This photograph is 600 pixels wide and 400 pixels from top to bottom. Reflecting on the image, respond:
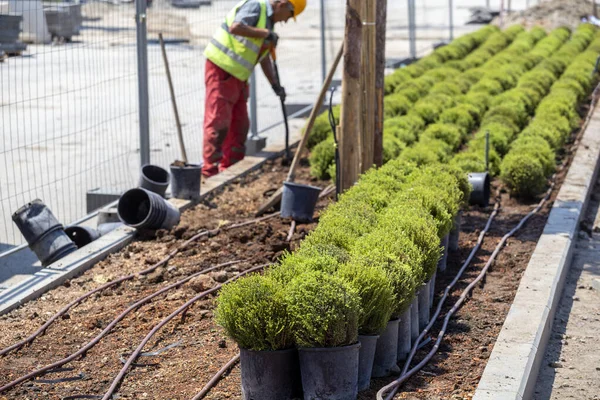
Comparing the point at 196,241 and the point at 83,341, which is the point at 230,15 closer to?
the point at 196,241

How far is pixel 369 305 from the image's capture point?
4887mm

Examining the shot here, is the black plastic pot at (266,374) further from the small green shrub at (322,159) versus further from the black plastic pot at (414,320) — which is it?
the small green shrub at (322,159)

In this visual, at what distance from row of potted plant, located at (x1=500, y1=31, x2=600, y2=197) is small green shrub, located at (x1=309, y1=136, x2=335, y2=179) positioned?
1750 millimetres

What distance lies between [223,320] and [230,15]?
5.47 m

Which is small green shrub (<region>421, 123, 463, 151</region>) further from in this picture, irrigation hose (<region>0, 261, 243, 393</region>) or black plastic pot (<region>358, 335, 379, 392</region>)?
black plastic pot (<region>358, 335, 379, 392</region>)

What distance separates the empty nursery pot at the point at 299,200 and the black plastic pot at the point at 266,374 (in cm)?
348

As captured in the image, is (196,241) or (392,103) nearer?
(196,241)

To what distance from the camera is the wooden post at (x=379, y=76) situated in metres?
8.43

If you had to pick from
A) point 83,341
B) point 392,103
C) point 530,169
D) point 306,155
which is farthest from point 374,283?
point 392,103

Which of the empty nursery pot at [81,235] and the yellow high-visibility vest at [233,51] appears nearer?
the empty nursery pot at [81,235]

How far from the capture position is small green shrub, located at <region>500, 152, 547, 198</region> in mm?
9414

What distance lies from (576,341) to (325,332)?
236 centimetres

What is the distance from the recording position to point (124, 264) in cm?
738

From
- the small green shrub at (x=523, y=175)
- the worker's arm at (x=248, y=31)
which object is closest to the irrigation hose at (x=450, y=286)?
the small green shrub at (x=523, y=175)
